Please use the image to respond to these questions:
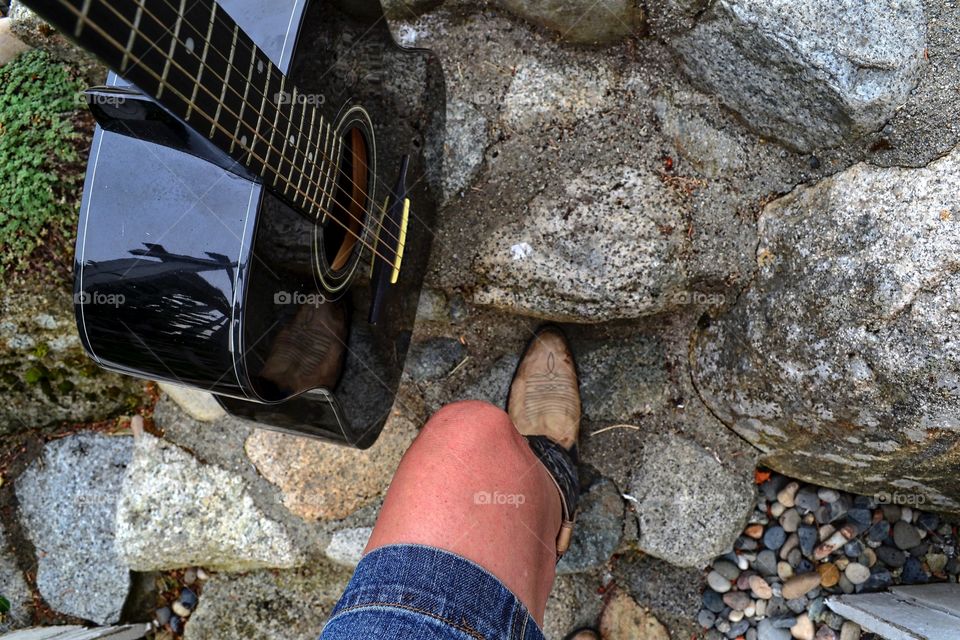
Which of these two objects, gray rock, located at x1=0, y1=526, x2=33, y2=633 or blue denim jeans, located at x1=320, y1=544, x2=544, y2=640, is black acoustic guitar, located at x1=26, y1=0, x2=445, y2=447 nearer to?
blue denim jeans, located at x1=320, y1=544, x2=544, y2=640

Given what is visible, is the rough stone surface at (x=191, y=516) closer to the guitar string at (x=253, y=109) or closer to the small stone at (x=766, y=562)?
the guitar string at (x=253, y=109)

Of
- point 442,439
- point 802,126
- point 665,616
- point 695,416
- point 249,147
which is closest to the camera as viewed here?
point 249,147

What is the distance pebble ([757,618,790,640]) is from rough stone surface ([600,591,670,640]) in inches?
14.5

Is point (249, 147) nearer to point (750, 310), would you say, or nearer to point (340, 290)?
point (340, 290)

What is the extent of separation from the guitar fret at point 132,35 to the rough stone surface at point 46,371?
1665 millimetres

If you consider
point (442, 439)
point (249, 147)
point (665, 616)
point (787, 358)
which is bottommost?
point (665, 616)

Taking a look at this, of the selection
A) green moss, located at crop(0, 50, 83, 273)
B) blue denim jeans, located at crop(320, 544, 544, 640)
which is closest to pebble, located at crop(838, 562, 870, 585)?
blue denim jeans, located at crop(320, 544, 544, 640)

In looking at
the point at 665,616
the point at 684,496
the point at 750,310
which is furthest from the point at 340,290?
the point at 665,616

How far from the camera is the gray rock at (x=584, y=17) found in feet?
7.27

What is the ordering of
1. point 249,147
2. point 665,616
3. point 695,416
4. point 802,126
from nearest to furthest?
point 249,147
point 802,126
point 695,416
point 665,616

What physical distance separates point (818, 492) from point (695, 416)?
0.63 meters

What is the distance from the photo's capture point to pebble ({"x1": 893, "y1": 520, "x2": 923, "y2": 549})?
8.55ft

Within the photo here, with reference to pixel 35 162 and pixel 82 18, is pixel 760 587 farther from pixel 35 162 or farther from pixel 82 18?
pixel 35 162

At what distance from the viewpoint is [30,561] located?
9.08ft
